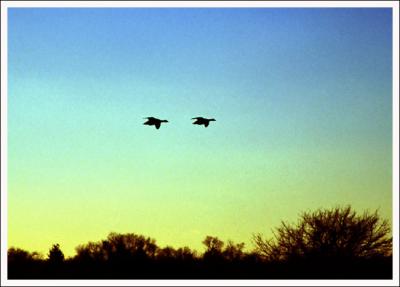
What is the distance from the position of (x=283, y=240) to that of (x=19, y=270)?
55.7 feet

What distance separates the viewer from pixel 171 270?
134 ft

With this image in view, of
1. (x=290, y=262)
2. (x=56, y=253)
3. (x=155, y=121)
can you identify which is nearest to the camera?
(x=155, y=121)

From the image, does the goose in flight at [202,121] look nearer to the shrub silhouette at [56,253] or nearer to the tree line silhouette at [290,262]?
the tree line silhouette at [290,262]

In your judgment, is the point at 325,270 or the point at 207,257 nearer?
the point at 325,270

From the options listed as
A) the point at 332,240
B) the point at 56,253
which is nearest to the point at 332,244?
the point at 332,240

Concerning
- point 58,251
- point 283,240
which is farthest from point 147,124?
point 58,251

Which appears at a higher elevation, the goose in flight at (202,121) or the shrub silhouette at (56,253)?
the goose in flight at (202,121)

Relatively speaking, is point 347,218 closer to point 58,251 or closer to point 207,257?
point 207,257

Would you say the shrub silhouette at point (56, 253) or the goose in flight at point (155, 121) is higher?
the goose in flight at point (155, 121)

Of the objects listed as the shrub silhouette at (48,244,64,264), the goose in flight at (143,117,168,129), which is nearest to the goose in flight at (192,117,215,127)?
the goose in flight at (143,117,168,129)

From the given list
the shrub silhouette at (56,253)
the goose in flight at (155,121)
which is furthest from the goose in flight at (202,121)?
the shrub silhouette at (56,253)

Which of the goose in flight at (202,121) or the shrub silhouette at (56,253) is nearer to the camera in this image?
the goose in flight at (202,121)

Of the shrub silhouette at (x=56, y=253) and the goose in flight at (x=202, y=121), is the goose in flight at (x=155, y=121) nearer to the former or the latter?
the goose in flight at (x=202, y=121)

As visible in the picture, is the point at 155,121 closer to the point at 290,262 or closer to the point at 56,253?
the point at 290,262
